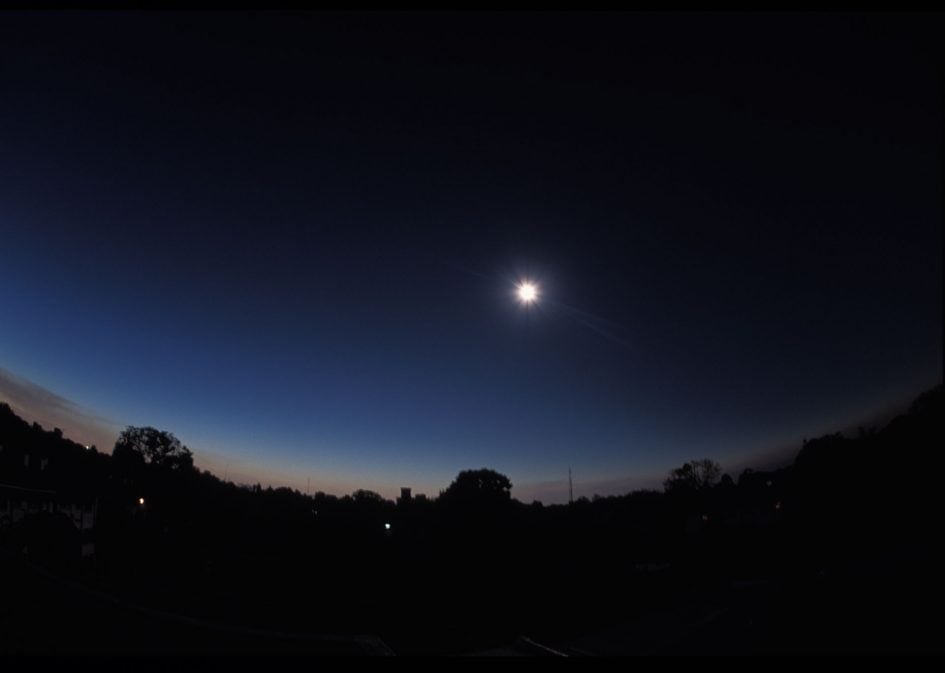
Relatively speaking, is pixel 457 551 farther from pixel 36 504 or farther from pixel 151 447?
pixel 151 447

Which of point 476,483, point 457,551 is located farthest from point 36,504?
point 476,483

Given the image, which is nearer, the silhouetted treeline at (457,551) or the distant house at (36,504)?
the silhouetted treeline at (457,551)

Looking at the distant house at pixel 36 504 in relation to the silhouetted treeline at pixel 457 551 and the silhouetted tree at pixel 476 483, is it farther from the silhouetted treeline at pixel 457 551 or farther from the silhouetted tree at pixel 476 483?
the silhouetted tree at pixel 476 483

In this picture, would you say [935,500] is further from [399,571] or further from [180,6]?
[180,6]

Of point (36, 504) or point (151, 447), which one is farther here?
point (151, 447)

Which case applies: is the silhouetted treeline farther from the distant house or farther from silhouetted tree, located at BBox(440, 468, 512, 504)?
silhouetted tree, located at BBox(440, 468, 512, 504)

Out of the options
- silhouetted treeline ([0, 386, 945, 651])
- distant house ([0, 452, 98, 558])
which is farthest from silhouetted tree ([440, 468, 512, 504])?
distant house ([0, 452, 98, 558])

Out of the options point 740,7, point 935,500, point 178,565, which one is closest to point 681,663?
point 740,7

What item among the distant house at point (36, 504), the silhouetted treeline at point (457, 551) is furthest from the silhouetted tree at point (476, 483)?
the distant house at point (36, 504)
